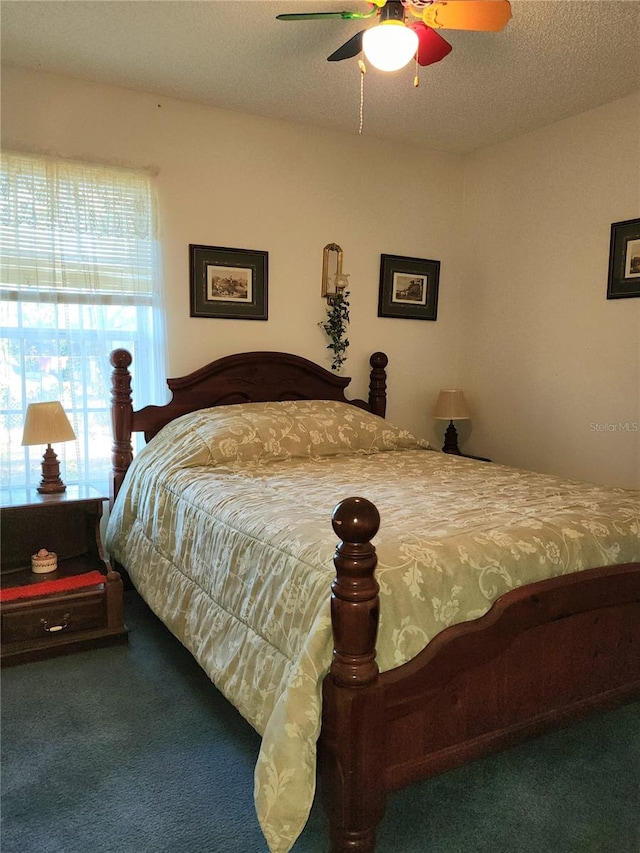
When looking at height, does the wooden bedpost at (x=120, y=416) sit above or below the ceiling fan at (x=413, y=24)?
below

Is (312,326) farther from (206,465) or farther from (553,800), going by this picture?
(553,800)

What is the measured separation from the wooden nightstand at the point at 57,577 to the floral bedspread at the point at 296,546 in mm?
143

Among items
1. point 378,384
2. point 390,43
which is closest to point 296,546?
point 390,43

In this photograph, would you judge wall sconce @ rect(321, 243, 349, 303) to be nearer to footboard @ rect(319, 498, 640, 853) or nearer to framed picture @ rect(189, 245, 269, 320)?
framed picture @ rect(189, 245, 269, 320)

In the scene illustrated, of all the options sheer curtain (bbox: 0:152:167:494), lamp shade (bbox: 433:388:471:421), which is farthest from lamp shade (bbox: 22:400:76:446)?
lamp shade (bbox: 433:388:471:421)

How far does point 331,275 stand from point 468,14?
6.01ft

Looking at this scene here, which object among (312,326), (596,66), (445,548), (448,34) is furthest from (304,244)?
(445,548)

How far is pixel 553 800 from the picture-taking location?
1.70 metres

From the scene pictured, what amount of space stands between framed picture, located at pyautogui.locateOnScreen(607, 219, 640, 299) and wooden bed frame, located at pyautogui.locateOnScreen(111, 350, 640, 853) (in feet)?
6.26

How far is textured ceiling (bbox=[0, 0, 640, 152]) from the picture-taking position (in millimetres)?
2438

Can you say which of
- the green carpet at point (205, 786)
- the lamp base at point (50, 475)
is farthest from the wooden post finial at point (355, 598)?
the lamp base at point (50, 475)

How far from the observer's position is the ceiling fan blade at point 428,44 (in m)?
2.16

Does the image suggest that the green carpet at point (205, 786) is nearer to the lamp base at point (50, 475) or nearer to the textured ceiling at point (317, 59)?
the lamp base at point (50, 475)

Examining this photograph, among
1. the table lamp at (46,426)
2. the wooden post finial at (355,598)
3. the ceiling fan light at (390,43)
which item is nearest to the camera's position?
the wooden post finial at (355,598)
